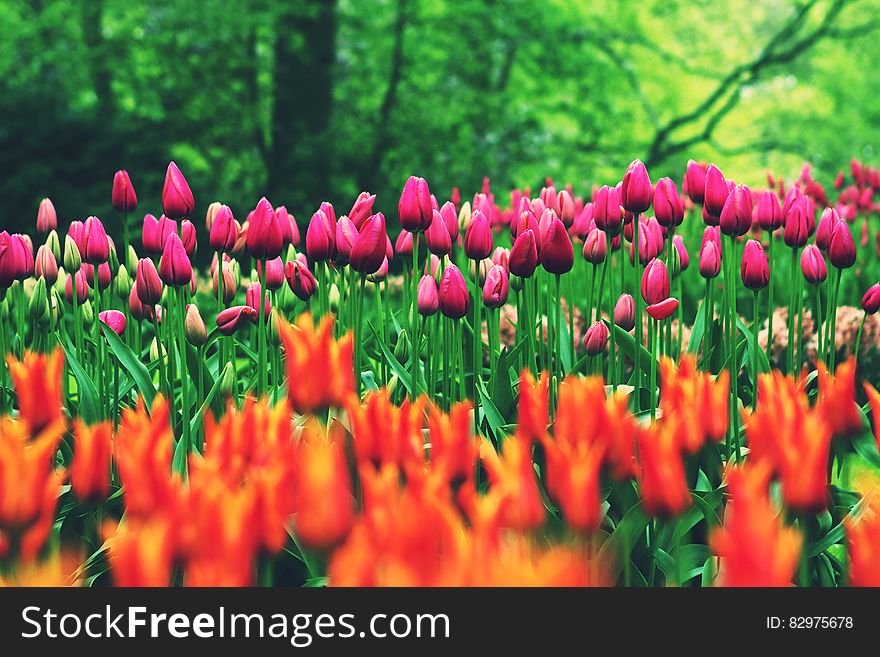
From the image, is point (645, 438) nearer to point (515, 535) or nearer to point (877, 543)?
point (877, 543)

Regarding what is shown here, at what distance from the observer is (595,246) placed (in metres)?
2.96

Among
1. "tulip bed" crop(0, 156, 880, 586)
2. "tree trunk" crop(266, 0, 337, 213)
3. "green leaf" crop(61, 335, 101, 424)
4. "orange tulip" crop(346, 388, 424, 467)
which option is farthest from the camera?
"tree trunk" crop(266, 0, 337, 213)

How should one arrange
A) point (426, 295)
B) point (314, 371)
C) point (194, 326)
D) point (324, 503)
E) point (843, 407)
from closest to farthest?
point (324, 503) → point (314, 371) → point (843, 407) → point (194, 326) → point (426, 295)

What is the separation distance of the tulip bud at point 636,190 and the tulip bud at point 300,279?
946 millimetres

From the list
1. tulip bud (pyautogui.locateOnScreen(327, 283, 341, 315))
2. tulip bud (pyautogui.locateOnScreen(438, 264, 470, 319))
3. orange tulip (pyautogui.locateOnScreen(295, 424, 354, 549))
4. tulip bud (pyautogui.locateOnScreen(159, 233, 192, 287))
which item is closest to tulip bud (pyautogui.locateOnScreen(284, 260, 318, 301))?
tulip bud (pyautogui.locateOnScreen(327, 283, 341, 315))

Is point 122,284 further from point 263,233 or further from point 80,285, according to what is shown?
point 263,233

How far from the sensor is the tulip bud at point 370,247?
2.47 meters

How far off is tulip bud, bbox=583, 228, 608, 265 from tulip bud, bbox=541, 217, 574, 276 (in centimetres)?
46

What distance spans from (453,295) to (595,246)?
0.67 metres

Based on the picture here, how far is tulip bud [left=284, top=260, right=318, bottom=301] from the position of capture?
2.92 m

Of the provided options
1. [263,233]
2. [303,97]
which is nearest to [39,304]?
[263,233]

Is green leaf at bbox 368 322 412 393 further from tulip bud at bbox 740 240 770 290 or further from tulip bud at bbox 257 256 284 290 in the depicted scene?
tulip bud at bbox 740 240 770 290

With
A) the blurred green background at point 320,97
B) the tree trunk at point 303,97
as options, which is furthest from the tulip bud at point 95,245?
the tree trunk at point 303,97
